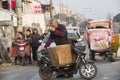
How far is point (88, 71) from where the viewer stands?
13.9 m

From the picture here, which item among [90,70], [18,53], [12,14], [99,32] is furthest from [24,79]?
[12,14]

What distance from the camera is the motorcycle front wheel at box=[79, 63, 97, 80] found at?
13952 mm

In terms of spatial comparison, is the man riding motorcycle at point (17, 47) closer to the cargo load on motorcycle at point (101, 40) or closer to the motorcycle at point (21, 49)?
the motorcycle at point (21, 49)

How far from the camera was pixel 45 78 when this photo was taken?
1423cm

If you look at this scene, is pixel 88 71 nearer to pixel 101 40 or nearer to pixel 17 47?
pixel 17 47

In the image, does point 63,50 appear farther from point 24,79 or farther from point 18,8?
point 18,8

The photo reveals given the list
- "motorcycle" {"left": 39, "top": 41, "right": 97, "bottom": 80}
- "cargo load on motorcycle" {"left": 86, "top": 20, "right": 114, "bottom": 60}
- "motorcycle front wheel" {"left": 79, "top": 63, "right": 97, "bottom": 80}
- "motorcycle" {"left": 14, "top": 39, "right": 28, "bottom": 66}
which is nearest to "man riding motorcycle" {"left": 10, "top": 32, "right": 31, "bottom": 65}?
"motorcycle" {"left": 14, "top": 39, "right": 28, "bottom": 66}

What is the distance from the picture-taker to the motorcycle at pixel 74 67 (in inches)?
550

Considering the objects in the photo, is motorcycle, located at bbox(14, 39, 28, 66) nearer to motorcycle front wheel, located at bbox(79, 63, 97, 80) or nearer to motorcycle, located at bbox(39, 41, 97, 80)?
motorcycle, located at bbox(39, 41, 97, 80)

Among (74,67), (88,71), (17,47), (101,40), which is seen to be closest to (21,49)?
(17,47)

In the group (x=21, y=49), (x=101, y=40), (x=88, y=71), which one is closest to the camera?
(x=88, y=71)

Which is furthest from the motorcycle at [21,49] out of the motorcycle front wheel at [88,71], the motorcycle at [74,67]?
the motorcycle front wheel at [88,71]

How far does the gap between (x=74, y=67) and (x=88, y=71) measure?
1.61 feet

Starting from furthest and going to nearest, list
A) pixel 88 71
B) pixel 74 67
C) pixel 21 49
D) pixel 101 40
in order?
1. pixel 101 40
2. pixel 21 49
3. pixel 74 67
4. pixel 88 71
